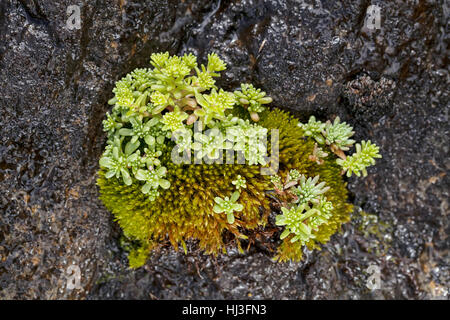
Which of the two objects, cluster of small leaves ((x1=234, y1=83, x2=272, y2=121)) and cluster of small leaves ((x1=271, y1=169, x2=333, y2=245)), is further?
cluster of small leaves ((x1=234, y1=83, x2=272, y2=121))

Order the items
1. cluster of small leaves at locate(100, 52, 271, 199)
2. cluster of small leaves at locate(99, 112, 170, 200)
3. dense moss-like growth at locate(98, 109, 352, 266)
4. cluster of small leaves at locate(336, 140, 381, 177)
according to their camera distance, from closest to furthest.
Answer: cluster of small leaves at locate(100, 52, 271, 199) → cluster of small leaves at locate(99, 112, 170, 200) → dense moss-like growth at locate(98, 109, 352, 266) → cluster of small leaves at locate(336, 140, 381, 177)

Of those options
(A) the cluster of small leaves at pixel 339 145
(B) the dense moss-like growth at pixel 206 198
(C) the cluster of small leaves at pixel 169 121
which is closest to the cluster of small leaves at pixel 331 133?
(A) the cluster of small leaves at pixel 339 145

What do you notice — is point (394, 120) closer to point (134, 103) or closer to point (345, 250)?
point (345, 250)

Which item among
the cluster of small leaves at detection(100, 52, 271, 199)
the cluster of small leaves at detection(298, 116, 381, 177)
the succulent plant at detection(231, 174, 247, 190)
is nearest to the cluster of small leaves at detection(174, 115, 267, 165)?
the cluster of small leaves at detection(100, 52, 271, 199)

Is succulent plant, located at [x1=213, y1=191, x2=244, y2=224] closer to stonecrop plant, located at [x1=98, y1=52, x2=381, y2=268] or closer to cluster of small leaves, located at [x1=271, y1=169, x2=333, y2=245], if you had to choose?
stonecrop plant, located at [x1=98, y1=52, x2=381, y2=268]

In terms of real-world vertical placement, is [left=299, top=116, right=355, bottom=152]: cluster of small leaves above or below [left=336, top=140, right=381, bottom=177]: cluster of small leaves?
above

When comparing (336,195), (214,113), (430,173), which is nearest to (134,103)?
(214,113)

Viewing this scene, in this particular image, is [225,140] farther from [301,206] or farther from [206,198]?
[301,206]
